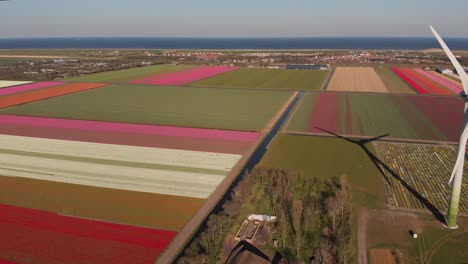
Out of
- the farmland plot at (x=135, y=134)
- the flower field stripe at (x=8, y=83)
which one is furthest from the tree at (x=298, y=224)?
the flower field stripe at (x=8, y=83)

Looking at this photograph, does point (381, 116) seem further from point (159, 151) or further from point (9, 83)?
point (9, 83)

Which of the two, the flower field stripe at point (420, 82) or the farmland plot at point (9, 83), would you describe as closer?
the flower field stripe at point (420, 82)

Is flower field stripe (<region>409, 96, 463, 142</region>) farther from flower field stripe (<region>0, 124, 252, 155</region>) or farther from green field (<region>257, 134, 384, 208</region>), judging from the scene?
flower field stripe (<region>0, 124, 252, 155</region>)

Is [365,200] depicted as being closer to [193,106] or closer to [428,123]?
[428,123]

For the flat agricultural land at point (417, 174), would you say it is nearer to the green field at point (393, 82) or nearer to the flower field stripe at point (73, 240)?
the flower field stripe at point (73, 240)

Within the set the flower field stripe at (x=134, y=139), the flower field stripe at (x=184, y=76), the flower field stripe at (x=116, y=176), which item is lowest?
the flower field stripe at (x=116, y=176)

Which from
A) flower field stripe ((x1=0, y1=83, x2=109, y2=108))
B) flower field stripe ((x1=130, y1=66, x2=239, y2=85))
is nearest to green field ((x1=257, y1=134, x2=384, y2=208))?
flower field stripe ((x1=0, y1=83, x2=109, y2=108))

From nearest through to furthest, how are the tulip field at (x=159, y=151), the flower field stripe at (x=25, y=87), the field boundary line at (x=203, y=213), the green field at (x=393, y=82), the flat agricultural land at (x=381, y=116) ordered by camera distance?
the field boundary line at (x=203, y=213) → the tulip field at (x=159, y=151) → the flat agricultural land at (x=381, y=116) → the flower field stripe at (x=25, y=87) → the green field at (x=393, y=82)

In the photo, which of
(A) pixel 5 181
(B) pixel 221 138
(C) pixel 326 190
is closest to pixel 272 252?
(C) pixel 326 190
